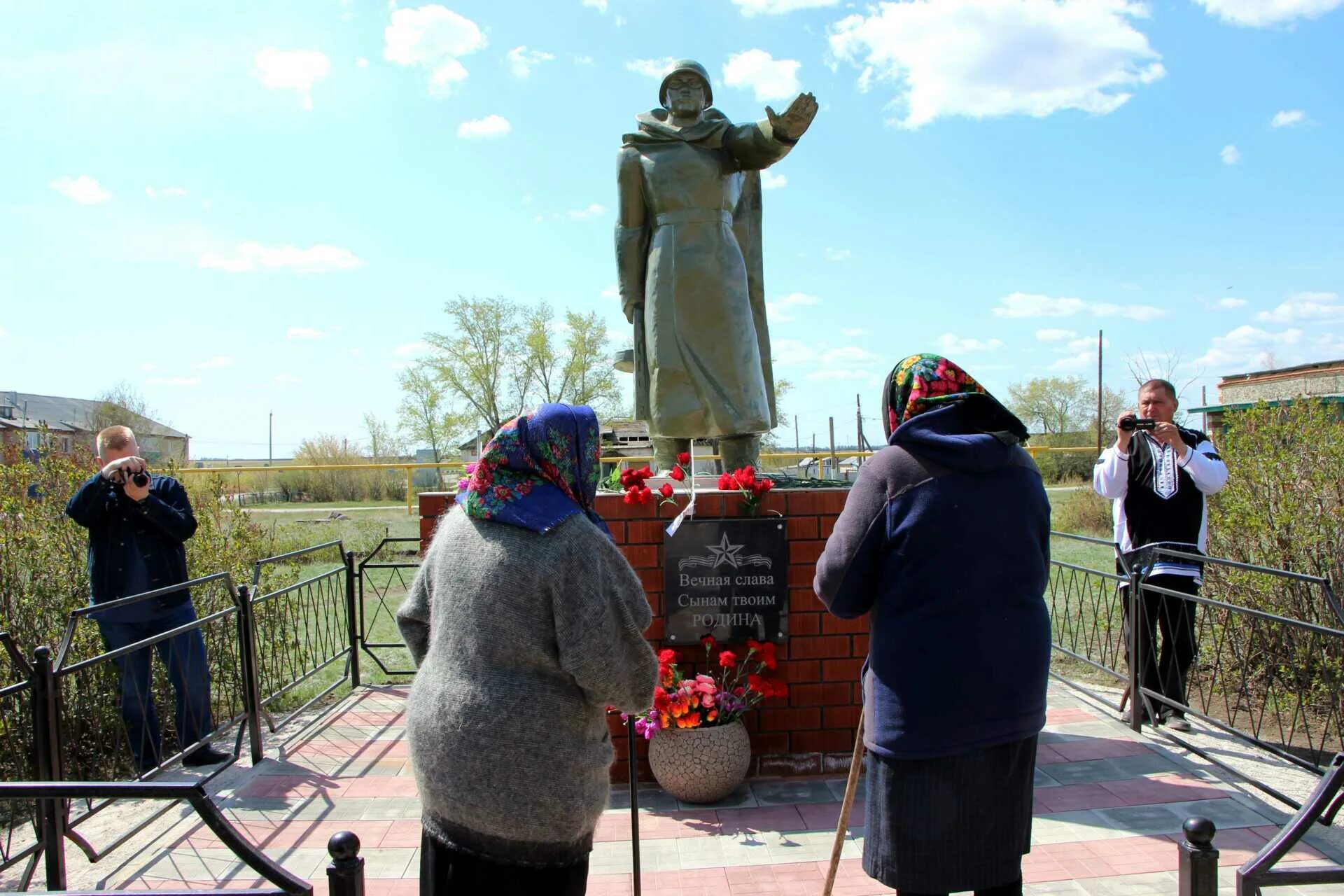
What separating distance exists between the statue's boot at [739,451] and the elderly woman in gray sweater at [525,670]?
8.78 feet

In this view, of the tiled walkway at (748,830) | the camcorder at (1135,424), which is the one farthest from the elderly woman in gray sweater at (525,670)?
the camcorder at (1135,424)

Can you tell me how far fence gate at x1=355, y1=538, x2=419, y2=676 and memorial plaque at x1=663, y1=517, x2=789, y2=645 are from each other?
1.88 meters

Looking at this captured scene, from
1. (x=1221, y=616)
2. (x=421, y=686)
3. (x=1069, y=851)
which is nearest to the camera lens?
(x=421, y=686)

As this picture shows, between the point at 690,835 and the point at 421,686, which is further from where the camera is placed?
the point at 690,835

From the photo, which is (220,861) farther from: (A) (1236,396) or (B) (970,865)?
(A) (1236,396)

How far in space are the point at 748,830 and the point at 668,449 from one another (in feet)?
6.48

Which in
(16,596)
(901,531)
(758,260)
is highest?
(758,260)

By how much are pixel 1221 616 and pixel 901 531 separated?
461 centimetres

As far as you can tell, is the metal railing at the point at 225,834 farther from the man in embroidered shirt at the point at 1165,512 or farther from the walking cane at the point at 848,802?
the man in embroidered shirt at the point at 1165,512

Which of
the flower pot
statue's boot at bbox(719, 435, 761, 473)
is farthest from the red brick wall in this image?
statue's boot at bbox(719, 435, 761, 473)

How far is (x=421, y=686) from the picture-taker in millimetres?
2004

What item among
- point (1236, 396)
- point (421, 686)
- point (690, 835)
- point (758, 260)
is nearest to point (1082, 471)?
point (1236, 396)

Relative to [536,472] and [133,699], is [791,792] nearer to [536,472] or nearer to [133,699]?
[536,472]

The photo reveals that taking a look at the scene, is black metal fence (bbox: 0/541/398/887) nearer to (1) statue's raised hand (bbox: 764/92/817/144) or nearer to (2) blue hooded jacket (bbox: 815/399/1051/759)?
(2) blue hooded jacket (bbox: 815/399/1051/759)
